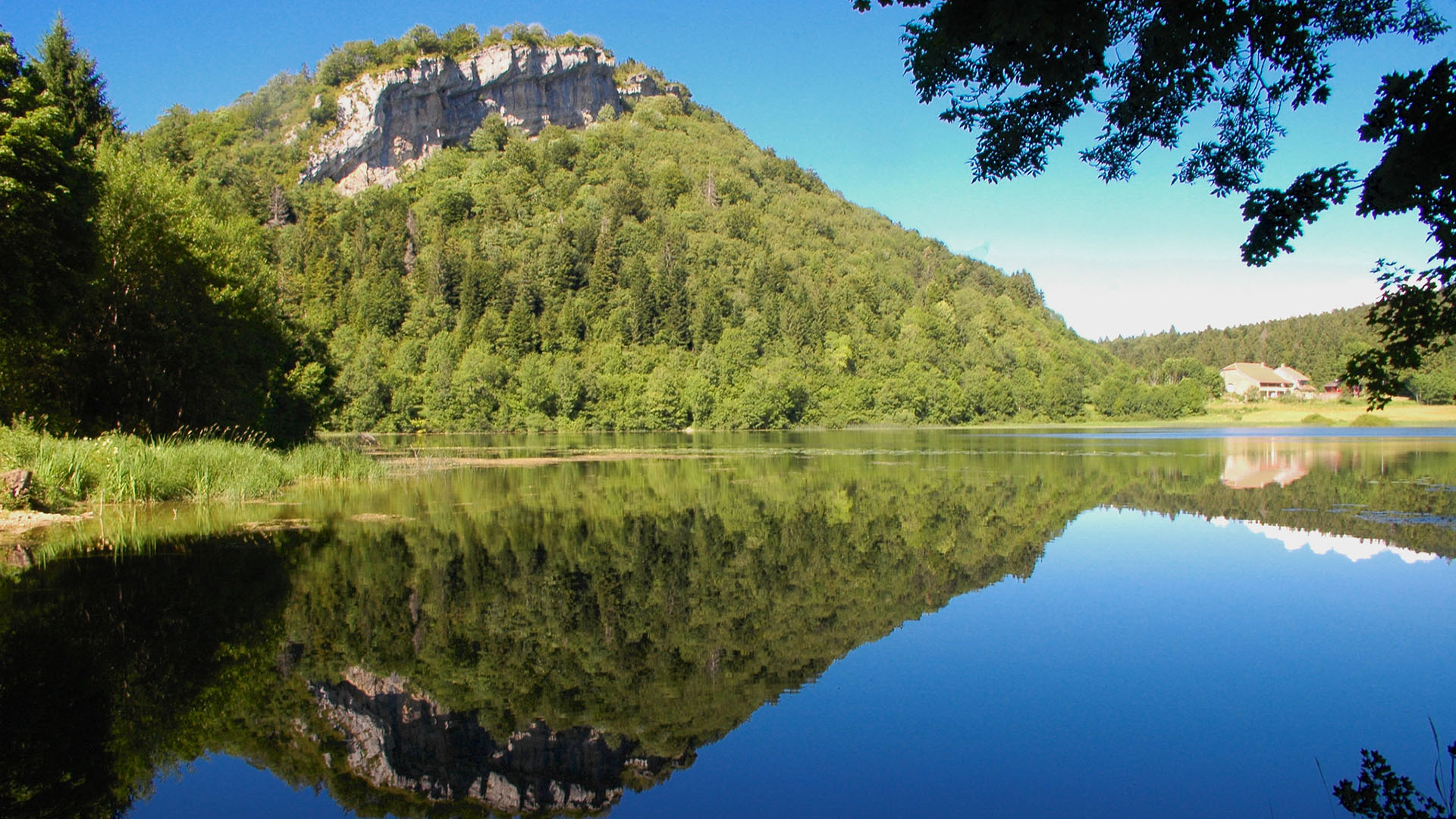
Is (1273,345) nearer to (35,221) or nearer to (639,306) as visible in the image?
(639,306)

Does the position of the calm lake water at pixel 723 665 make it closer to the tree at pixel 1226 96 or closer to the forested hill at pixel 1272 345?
the tree at pixel 1226 96

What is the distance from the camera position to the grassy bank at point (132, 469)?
18672mm

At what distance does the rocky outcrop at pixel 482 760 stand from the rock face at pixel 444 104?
16309 cm

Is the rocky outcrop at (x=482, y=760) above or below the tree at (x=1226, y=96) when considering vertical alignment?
below

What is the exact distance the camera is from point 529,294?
112812mm

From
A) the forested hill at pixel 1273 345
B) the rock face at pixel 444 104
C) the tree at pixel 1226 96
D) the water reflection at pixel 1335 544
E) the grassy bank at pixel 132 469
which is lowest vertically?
the water reflection at pixel 1335 544

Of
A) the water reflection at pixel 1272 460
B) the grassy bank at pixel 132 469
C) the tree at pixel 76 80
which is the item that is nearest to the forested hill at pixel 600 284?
the tree at pixel 76 80

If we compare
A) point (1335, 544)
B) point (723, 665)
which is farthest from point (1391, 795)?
point (1335, 544)

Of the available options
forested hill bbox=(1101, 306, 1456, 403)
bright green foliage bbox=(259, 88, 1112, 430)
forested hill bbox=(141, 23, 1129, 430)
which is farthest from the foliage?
forested hill bbox=(1101, 306, 1456, 403)

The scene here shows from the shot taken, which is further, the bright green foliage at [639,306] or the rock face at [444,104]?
the rock face at [444,104]

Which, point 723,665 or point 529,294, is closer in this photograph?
→ point 723,665

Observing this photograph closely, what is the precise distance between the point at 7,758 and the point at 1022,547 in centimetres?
1371

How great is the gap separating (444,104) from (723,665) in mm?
169061

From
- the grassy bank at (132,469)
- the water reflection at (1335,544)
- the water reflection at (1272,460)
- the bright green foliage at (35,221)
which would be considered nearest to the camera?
the water reflection at (1335,544)
